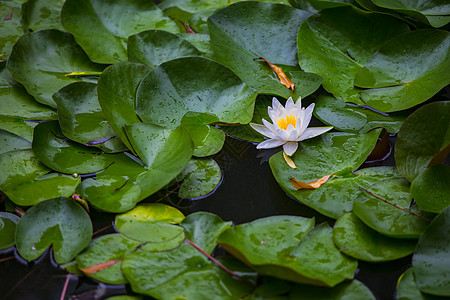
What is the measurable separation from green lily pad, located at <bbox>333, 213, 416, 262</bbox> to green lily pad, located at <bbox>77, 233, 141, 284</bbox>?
24.5 inches

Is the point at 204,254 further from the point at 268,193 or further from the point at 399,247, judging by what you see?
the point at 399,247

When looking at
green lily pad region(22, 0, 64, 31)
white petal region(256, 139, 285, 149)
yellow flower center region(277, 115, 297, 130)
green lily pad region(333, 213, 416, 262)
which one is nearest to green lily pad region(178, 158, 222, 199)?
white petal region(256, 139, 285, 149)

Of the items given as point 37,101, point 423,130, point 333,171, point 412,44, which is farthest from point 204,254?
point 412,44

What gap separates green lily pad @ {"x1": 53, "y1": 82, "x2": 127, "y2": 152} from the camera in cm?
162

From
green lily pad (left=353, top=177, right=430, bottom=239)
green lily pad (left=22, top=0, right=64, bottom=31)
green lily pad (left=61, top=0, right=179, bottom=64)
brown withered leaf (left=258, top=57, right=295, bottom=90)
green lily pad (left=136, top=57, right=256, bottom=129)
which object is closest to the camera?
green lily pad (left=353, top=177, right=430, bottom=239)

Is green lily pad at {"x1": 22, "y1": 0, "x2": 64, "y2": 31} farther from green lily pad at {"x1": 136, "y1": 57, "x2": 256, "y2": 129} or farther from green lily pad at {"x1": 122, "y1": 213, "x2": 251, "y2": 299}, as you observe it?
green lily pad at {"x1": 122, "y1": 213, "x2": 251, "y2": 299}

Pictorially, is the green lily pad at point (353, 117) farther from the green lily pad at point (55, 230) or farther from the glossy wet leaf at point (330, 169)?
the green lily pad at point (55, 230)

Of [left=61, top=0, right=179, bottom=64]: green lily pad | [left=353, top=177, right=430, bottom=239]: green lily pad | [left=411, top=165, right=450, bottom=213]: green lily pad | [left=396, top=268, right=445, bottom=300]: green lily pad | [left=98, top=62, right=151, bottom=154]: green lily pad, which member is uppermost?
[left=61, top=0, right=179, bottom=64]: green lily pad

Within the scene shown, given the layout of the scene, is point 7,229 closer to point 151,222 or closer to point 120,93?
point 151,222

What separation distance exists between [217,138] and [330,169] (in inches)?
17.1

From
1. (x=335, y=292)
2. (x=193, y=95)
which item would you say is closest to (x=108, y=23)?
(x=193, y=95)

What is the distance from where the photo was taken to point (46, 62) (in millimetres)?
1937

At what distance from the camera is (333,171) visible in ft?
4.94

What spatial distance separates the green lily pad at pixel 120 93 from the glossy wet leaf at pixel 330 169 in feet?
1.83
